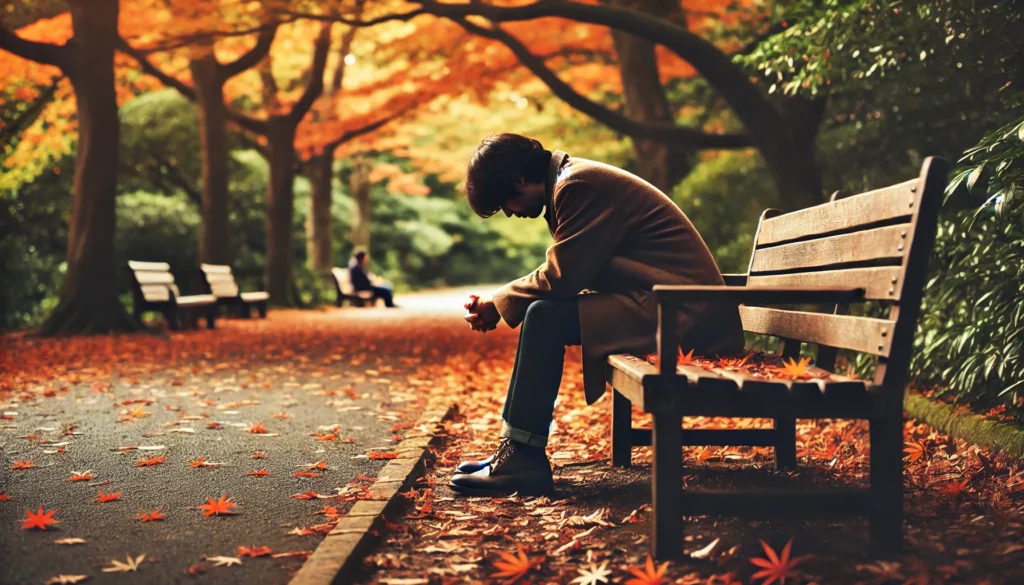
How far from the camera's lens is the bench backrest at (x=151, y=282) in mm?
12805

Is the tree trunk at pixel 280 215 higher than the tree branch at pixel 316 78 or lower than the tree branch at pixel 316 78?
lower

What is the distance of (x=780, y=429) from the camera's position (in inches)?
165

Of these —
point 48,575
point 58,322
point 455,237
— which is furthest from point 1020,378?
point 455,237

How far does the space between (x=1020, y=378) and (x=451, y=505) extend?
9.40 feet

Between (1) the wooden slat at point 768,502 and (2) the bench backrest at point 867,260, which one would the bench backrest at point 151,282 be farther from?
(1) the wooden slat at point 768,502

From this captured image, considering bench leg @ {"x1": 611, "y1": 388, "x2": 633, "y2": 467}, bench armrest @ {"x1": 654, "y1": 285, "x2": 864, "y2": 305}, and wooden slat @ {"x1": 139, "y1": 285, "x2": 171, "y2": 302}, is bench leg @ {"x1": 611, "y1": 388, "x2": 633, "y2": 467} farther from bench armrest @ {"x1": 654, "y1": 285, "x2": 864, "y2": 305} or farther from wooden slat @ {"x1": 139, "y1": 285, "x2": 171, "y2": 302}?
wooden slat @ {"x1": 139, "y1": 285, "x2": 171, "y2": 302}

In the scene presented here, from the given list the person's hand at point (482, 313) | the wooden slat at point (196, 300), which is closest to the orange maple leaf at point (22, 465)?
the person's hand at point (482, 313)

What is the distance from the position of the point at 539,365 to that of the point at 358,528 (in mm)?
995

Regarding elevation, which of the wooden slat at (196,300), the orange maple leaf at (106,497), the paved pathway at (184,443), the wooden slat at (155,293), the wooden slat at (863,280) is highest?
the wooden slat at (863,280)

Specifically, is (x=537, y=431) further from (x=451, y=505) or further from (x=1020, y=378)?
(x=1020, y=378)

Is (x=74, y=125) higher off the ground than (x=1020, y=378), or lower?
higher

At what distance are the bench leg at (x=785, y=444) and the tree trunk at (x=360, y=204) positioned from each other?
2753 centimetres

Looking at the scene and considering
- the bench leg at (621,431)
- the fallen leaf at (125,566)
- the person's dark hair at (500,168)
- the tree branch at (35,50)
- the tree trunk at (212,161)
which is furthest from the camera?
the tree trunk at (212,161)

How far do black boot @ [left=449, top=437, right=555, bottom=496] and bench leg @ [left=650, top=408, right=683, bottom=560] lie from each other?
98 centimetres
